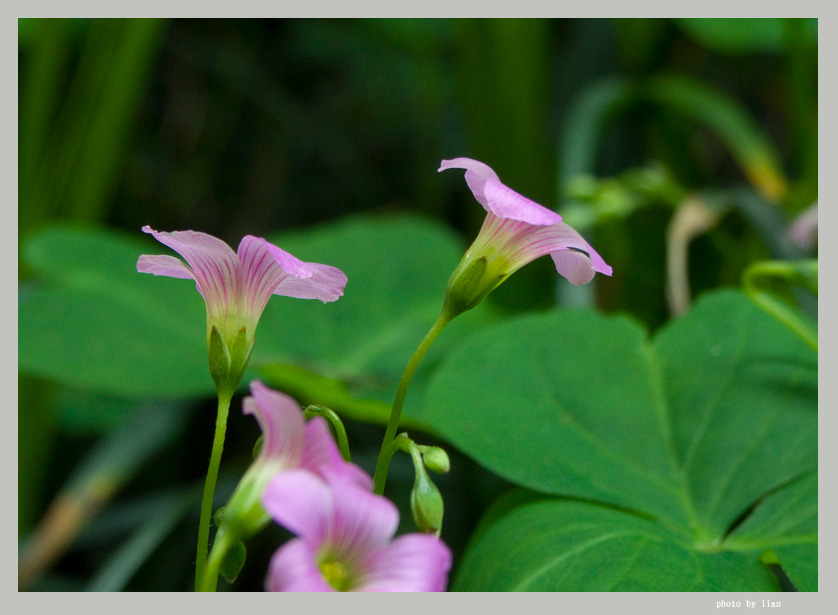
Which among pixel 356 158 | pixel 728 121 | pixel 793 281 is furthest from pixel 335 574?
pixel 356 158

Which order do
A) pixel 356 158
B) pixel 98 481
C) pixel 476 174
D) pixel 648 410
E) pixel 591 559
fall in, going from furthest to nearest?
pixel 356 158
pixel 98 481
pixel 648 410
pixel 591 559
pixel 476 174

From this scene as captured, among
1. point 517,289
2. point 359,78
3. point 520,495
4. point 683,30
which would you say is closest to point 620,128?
point 683,30

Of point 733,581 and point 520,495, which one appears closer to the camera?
point 733,581

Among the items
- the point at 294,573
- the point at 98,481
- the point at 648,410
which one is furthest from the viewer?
the point at 98,481

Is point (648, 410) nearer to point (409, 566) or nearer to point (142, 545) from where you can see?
point (409, 566)

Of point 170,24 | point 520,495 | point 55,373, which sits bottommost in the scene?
point 55,373

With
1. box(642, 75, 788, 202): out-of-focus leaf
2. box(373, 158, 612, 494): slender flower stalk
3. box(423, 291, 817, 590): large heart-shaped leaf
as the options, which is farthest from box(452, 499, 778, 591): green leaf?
box(642, 75, 788, 202): out-of-focus leaf

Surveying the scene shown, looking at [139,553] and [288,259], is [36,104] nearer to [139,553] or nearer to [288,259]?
[139,553]
